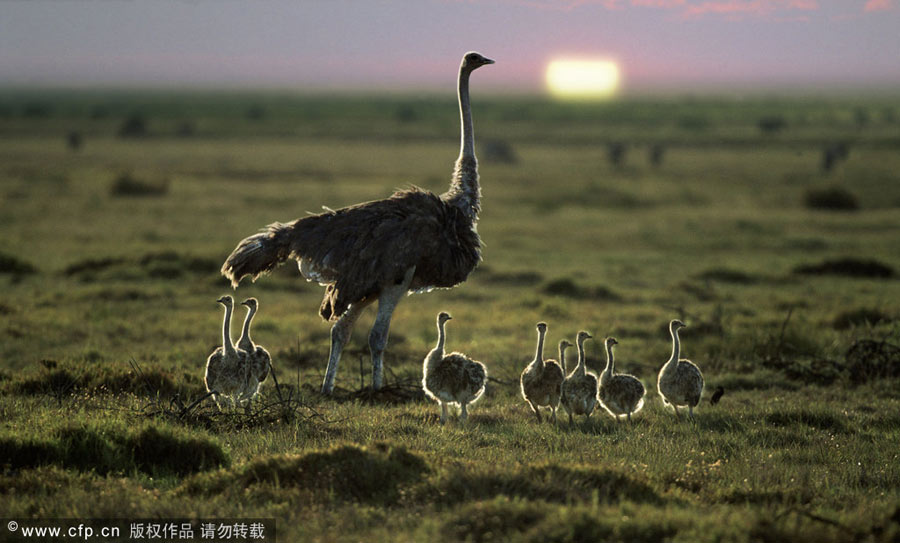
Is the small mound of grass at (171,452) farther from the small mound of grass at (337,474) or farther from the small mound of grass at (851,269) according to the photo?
the small mound of grass at (851,269)

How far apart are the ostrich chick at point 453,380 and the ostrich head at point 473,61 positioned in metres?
4.10

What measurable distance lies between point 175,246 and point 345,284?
1570cm

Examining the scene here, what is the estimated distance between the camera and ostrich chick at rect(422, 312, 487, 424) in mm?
9125

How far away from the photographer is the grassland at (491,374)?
631cm

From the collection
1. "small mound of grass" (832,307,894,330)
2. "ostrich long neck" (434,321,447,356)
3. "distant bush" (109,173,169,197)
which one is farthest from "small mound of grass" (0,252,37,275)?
"small mound of grass" (832,307,894,330)

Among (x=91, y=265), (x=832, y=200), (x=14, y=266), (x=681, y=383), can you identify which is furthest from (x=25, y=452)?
(x=832, y=200)

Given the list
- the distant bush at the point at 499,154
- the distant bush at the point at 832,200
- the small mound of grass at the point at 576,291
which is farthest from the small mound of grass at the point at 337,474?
the distant bush at the point at 499,154

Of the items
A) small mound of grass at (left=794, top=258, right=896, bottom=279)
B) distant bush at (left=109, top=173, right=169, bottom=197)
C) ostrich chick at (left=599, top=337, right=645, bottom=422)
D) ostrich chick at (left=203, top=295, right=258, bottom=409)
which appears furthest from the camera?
distant bush at (left=109, top=173, right=169, bottom=197)

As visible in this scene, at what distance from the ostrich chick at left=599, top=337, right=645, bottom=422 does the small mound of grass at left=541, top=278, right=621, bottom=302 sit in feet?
29.2

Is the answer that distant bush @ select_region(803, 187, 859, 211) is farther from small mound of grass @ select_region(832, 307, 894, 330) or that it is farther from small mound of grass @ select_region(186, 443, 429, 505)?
small mound of grass @ select_region(186, 443, 429, 505)

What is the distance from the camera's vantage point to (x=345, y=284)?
9922mm

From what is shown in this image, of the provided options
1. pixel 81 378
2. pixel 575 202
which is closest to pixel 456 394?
pixel 81 378

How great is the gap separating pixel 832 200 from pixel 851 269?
14235mm

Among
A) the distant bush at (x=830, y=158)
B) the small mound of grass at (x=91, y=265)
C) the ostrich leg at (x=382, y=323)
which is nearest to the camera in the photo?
the ostrich leg at (x=382, y=323)
